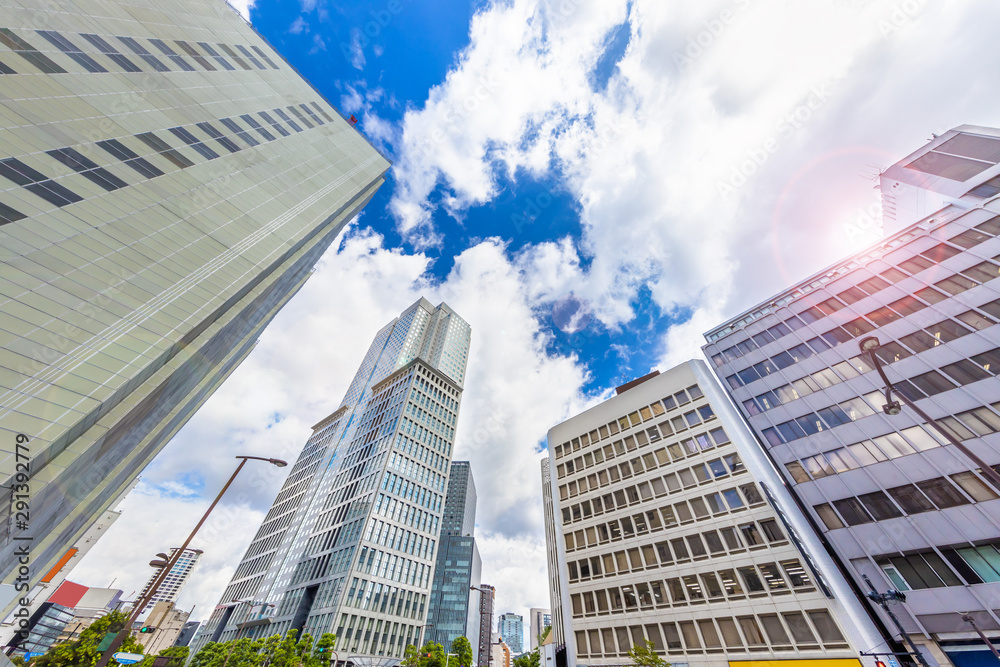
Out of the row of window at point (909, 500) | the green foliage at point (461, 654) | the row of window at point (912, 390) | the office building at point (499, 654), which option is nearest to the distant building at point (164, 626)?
the office building at point (499, 654)

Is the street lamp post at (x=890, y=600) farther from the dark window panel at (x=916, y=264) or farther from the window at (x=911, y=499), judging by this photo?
the dark window panel at (x=916, y=264)

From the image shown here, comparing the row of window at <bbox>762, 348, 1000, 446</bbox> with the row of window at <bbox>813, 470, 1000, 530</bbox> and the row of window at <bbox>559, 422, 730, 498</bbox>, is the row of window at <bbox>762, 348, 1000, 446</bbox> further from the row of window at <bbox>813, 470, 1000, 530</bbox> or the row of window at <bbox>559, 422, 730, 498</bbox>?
the row of window at <bbox>813, 470, 1000, 530</bbox>

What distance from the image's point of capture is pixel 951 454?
23.5 meters

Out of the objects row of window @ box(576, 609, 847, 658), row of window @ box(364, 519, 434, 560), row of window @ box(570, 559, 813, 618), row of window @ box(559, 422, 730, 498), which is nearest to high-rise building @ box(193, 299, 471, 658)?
row of window @ box(364, 519, 434, 560)

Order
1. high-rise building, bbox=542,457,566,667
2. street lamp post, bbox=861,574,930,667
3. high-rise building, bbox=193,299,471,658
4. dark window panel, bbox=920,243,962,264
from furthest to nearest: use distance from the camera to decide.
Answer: high-rise building, bbox=193,299,471,658 → high-rise building, bbox=542,457,566,667 → dark window panel, bbox=920,243,962,264 → street lamp post, bbox=861,574,930,667

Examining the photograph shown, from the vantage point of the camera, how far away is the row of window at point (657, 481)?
32.9 m

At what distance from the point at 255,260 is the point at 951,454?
1893 inches

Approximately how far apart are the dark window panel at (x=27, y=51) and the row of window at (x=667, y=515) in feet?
170

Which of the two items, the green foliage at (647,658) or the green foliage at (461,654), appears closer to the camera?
the green foliage at (647,658)

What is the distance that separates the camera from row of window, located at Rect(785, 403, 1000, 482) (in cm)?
2311

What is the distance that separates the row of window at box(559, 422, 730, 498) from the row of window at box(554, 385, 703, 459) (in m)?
1.51

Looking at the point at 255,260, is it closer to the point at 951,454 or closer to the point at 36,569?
the point at 36,569

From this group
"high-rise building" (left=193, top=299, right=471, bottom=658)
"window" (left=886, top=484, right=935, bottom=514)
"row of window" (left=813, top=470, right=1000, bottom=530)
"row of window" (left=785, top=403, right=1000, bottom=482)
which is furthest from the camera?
"high-rise building" (left=193, top=299, right=471, bottom=658)

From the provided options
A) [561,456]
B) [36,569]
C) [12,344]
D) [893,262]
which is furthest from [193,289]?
[893,262]
